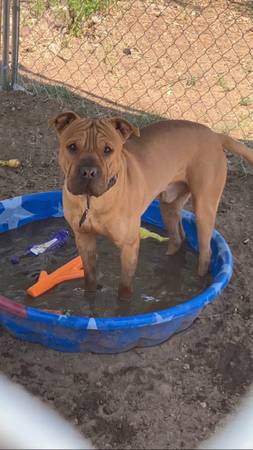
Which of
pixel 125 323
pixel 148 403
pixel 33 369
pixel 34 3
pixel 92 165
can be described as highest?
pixel 92 165

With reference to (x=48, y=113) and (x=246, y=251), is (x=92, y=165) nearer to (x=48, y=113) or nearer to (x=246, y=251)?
(x=246, y=251)

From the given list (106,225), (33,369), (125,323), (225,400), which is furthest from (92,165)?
(225,400)

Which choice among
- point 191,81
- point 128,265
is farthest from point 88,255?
point 191,81

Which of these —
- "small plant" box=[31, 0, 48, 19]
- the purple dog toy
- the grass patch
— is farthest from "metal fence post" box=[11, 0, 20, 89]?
the purple dog toy

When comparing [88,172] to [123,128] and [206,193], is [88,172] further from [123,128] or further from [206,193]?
[206,193]

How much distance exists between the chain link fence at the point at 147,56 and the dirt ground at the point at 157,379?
2.86m

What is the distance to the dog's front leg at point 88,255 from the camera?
13.1 ft

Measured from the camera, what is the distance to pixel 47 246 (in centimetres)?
482

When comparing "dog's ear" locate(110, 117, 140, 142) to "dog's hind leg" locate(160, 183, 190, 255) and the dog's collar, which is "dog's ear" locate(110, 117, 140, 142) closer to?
the dog's collar

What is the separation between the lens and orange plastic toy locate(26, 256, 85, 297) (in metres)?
4.26

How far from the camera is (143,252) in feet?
16.0

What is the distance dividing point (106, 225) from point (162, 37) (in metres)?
5.62

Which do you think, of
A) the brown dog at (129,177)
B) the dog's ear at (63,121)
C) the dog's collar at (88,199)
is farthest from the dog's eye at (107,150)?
the dog's ear at (63,121)

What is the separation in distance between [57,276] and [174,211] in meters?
0.95
